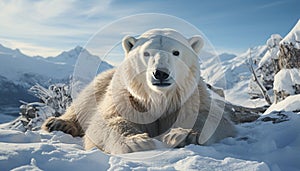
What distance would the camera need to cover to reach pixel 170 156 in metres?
2.41

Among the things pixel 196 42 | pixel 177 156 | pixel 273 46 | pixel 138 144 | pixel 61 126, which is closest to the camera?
A: pixel 177 156

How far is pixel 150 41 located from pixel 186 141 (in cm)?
128

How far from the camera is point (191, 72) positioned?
3.88 meters

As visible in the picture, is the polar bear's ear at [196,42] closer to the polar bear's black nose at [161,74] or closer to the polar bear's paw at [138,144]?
the polar bear's black nose at [161,74]

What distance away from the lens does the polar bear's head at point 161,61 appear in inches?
128

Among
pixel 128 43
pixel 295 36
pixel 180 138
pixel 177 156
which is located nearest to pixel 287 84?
pixel 295 36

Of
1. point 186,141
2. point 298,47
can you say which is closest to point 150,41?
point 186,141

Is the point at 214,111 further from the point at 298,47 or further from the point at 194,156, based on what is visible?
the point at 298,47

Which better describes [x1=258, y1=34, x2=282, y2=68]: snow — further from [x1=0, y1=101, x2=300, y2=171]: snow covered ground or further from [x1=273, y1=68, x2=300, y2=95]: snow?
[x1=0, y1=101, x2=300, y2=171]: snow covered ground

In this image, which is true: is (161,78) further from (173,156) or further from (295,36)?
(295,36)

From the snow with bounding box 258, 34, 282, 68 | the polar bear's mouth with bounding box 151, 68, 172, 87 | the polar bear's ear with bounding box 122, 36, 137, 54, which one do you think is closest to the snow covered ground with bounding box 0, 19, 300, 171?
the polar bear's mouth with bounding box 151, 68, 172, 87

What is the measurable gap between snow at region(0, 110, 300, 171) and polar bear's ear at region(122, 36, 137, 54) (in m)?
1.59

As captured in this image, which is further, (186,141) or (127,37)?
(127,37)

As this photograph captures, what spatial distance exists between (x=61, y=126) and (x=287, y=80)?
15.6 meters
